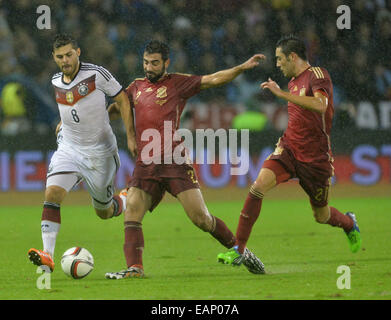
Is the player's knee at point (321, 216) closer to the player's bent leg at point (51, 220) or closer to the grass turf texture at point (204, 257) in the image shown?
the grass turf texture at point (204, 257)

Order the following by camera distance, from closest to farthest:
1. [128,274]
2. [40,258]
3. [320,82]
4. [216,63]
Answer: [40,258]
[128,274]
[320,82]
[216,63]

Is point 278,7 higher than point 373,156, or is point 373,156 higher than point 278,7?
point 278,7

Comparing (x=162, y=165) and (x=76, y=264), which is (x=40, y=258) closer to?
(x=76, y=264)

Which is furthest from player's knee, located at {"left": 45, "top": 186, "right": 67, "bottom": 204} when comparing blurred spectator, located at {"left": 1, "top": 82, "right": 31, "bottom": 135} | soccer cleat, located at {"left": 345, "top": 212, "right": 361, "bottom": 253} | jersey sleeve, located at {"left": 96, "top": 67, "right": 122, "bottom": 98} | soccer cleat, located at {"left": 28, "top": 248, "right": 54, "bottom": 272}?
blurred spectator, located at {"left": 1, "top": 82, "right": 31, "bottom": 135}

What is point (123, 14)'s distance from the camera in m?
15.6

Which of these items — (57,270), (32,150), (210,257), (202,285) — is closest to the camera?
(202,285)

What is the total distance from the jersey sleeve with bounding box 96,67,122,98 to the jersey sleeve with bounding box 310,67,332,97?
158 centimetres

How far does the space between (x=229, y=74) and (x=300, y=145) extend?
1.01 meters

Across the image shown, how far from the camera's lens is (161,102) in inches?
277

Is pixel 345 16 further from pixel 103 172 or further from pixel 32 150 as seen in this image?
pixel 103 172

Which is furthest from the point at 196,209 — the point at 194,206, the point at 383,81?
the point at 383,81

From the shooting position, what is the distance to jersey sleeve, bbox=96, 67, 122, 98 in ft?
23.5

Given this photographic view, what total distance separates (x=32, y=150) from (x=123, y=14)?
315 cm

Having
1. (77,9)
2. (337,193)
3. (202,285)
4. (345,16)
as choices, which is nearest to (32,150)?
(77,9)
